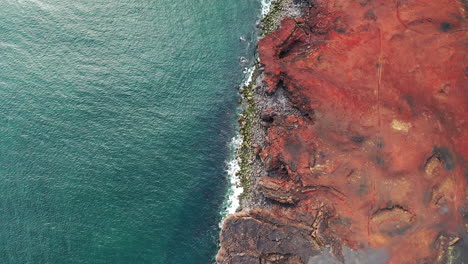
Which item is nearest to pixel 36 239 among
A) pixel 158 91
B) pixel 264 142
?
pixel 158 91

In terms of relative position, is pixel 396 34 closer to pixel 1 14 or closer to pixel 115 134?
pixel 115 134

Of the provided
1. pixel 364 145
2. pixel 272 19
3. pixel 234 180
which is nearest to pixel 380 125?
pixel 364 145

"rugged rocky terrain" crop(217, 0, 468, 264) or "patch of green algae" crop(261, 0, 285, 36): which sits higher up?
"patch of green algae" crop(261, 0, 285, 36)

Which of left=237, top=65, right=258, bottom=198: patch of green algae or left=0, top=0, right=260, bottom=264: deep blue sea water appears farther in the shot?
left=237, top=65, right=258, bottom=198: patch of green algae

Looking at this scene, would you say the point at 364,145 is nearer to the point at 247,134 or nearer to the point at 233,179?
the point at 247,134

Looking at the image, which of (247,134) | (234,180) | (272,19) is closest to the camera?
(234,180)

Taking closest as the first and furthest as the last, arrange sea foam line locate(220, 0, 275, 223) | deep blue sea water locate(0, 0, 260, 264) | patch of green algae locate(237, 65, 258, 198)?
deep blue sea water locate(0, 0, 260, 264) < sea foam line locate(220, 0, 275, 223) < patch of green algae locate(237, 65, 258, 198)

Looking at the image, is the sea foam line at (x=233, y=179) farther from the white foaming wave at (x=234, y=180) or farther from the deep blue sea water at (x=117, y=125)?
the deep blue sea water at (x=117, y=125)

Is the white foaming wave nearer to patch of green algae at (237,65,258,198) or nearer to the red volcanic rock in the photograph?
patch of green algae at (237,65,258,198)

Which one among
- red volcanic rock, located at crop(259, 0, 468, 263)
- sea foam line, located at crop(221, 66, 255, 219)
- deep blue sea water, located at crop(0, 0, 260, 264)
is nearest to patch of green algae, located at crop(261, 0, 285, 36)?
deep blue sea water, located at crop(0, 0, 260, 264)
